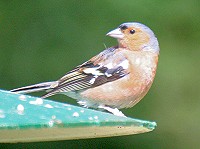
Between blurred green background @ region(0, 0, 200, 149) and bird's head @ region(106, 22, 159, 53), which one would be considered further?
blurred green background @ region(0, 0, 200, 149)

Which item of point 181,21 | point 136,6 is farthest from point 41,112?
point 181,21

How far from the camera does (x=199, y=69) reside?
744 centimetres

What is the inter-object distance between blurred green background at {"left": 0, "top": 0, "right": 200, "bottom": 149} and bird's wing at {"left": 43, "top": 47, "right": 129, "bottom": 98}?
144 centimetres

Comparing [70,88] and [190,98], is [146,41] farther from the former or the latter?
[190,98]

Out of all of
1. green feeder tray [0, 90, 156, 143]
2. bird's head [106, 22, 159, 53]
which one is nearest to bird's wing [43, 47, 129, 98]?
bird's head [106, 22, 159, 53]

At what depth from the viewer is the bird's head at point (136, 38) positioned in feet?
19.7

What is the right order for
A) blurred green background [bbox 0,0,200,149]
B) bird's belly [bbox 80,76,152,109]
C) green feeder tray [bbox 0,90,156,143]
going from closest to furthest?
green feeder tray [bbox 0,90,156,143] → bird's belly [bbox 80,76,152,109] → blurred green background [bbox 0,0,200,149]

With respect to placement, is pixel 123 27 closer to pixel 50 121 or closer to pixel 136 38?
pixel 136 38

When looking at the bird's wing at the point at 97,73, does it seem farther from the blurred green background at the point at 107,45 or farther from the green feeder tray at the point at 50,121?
the green feeder tray at the point at 50,121

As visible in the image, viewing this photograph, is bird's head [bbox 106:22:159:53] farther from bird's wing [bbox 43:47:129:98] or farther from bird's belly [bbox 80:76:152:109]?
bird's belly [bbox 80:76:152:109]

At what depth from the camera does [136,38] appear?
19.9ft

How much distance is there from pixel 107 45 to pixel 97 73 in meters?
1.70

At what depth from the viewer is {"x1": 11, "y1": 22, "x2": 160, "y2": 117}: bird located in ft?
18.1

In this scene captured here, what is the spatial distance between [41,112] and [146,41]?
3169 mm
